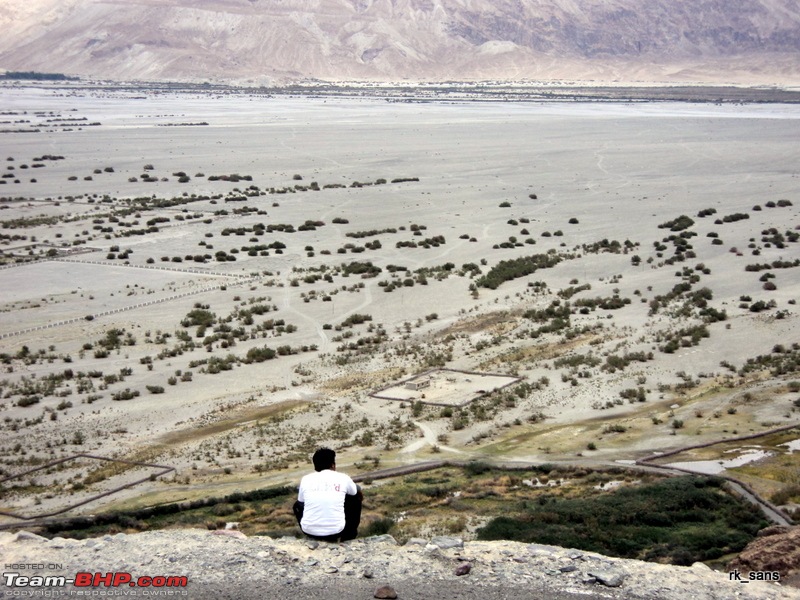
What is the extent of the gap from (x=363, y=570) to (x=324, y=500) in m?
0.72

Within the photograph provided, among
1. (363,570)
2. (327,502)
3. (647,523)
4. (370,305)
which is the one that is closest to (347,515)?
(327,502)

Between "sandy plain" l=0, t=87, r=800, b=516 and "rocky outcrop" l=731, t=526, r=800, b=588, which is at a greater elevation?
"rocky outcrop" l=731, t=526, r=800, b=588

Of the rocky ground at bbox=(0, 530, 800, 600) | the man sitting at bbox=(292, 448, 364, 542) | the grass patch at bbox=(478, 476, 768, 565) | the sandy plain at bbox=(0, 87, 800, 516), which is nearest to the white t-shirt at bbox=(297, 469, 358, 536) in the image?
the man sitting at bbox=(292, 448, 364, 542)

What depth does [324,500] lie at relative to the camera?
9586mm

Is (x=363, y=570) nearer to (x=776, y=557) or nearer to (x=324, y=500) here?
(x=324, y=500)

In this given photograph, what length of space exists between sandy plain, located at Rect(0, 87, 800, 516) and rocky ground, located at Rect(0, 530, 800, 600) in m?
6.83

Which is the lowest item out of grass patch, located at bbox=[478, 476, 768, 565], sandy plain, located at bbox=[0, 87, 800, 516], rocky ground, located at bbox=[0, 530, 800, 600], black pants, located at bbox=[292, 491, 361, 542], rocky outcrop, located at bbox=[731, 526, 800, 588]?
sandy plain, located at bbox=[0, 87, 800, 516]

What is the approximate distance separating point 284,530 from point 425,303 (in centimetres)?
2017

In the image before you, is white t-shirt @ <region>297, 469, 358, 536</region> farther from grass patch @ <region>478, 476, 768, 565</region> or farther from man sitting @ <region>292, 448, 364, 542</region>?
grass patch @ <region>478, 476, 768, 565</region>

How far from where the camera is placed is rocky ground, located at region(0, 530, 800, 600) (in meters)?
9.41

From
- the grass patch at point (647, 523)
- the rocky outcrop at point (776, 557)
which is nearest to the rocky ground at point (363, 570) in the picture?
the rocky outcrop at point (776, 557)

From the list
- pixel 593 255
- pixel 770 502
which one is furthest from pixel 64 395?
pixel 593 255

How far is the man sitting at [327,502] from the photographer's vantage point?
950 cm

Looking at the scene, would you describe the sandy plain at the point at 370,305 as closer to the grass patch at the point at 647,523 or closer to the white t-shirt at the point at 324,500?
the grass patch at the point at 647,523
